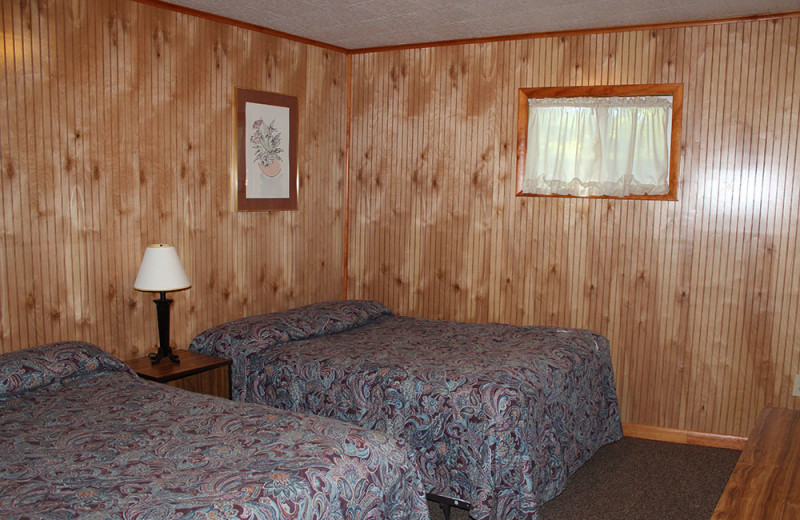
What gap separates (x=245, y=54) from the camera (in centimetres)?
392

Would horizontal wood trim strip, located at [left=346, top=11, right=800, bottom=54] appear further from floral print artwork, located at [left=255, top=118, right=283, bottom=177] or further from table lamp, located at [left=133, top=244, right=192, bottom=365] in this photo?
table lamp, located at [left=133, top=244, right=192, bottom=365]

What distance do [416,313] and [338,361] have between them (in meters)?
1.49

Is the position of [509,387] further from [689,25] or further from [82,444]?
[689,25]

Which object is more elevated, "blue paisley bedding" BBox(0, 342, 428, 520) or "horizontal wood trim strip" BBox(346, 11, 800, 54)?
"horizontal wood trim strip" BBox(346, 11, 800, 54)

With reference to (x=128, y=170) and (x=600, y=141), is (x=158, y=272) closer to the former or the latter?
(x=128, y=170)

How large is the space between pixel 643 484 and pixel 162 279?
243 cm

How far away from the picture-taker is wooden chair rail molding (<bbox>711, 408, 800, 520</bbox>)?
5.77 ft

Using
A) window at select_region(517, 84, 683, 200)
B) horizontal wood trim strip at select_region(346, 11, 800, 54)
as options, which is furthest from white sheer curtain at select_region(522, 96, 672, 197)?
horizontal wood trim strip at select_region(346, 11, 800, 54)

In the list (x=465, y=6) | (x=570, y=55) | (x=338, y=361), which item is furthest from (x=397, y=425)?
(x=570, y=55)

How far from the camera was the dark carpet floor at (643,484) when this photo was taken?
2977mm

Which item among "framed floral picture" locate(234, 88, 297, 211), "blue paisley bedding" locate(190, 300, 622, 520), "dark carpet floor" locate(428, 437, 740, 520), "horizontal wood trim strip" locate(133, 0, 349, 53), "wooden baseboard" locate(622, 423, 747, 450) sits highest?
"horizontal wood trim strip" locate(133, 0, 349, 53)

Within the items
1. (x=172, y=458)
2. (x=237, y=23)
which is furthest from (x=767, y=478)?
(x=237, y=23)

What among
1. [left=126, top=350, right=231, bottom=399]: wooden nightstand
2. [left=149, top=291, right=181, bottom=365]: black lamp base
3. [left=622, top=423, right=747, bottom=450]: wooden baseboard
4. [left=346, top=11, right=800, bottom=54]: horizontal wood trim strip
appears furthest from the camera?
[left=622, top=423, right=747, bottom=450]: wooden baseboard

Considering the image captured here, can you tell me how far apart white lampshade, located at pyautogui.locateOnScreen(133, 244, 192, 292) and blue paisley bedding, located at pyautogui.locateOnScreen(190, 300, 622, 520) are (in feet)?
1.41
